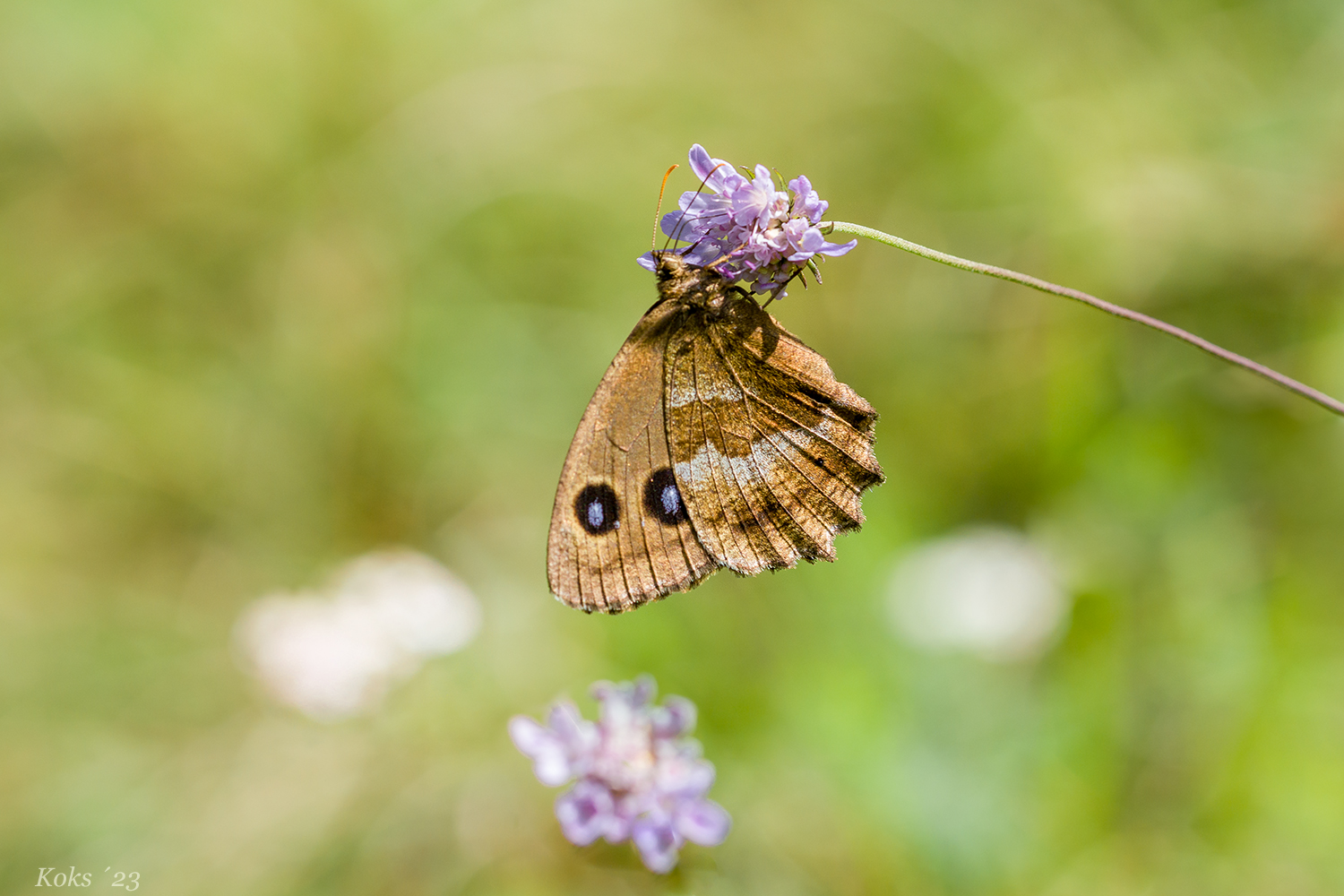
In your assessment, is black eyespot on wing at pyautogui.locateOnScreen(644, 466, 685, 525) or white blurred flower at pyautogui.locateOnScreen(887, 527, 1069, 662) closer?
black eyespot on wing at pyautogui.locateOnScreen(644, 466, 685, 525)

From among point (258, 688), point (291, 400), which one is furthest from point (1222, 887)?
point (291, 400)

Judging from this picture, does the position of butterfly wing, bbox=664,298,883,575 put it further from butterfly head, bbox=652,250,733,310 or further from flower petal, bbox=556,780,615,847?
flower petal, bbox=556,780,615,847

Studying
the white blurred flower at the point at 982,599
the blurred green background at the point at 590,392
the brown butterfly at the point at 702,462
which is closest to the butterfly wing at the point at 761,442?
the brown butterfly at the point at 702,462

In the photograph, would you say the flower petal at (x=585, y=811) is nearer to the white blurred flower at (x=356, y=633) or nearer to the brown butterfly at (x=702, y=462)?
the brown butterfly at (x=702, y=462)

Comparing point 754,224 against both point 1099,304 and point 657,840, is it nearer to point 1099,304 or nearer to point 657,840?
point 1099,304

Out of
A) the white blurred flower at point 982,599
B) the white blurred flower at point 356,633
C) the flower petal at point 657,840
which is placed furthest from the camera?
the white blurred flower at point 356,633

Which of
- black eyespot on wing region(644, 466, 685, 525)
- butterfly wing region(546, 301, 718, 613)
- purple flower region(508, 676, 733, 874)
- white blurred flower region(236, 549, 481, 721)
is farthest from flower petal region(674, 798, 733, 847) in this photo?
white blurred flower region(236, 549, 481, 721)

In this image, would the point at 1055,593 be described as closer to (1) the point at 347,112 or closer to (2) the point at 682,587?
(2) the point at 682,587
